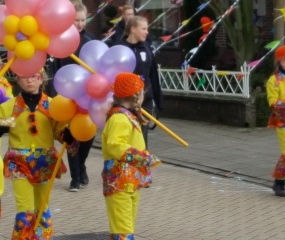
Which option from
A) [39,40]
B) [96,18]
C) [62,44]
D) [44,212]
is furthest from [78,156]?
[96,18]

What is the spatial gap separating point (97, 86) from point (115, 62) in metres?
0.22

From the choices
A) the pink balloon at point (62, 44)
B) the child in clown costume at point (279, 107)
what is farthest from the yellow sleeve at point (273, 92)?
the pink balloon at point (62, 44)

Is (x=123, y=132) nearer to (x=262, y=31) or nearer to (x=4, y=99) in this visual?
(x=4, y=99)

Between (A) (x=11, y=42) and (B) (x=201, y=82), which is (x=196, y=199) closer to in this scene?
(A) (x=11, y=42)

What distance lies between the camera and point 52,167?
6750 millimetres

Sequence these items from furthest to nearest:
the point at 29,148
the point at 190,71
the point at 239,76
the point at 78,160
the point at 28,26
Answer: the point at 190,71 → the point at 239,76 → the point at 78,160 → the point at 29,148 → the point at 28,26

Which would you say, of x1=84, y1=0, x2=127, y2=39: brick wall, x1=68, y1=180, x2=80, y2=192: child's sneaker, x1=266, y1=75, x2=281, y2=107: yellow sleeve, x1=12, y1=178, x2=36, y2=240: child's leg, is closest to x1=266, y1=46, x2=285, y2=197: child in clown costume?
x1=266, y1=75, x2=281, y2=107: yellow sleeve

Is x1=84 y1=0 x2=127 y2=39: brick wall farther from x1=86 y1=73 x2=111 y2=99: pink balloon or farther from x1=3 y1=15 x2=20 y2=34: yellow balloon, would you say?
x1=3 y1=15 x2=20 y2=34: yellow balloon

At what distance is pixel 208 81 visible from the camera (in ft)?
47.0

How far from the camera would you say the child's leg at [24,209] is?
6.68 metres

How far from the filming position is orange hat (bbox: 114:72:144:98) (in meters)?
6.18

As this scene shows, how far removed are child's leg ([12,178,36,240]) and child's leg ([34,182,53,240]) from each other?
0.29 feet

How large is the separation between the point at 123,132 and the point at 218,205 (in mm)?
2739

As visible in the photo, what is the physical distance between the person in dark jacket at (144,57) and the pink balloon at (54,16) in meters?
3.12
